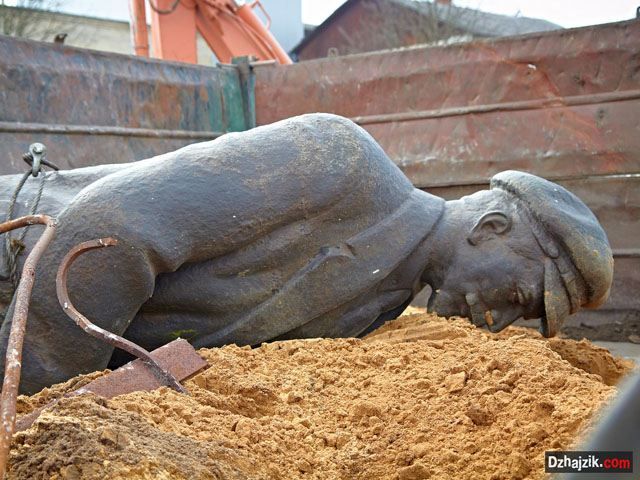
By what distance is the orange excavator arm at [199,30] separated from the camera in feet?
22.2

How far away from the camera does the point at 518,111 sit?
16.5ft

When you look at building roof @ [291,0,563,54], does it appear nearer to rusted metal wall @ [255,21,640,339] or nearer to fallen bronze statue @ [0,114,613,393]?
rusted metal wall @ [255,21,640,339]

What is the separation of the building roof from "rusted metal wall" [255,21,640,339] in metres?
9.39

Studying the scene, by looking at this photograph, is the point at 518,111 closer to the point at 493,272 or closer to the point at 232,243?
the point at 493,272

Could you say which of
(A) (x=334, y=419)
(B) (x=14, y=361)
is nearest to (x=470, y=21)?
(A) (x=334, y=419)

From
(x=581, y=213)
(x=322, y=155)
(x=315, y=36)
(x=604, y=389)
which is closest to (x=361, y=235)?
(x=322, y=155)

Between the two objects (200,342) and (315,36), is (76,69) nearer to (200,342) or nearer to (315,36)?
(200,342)

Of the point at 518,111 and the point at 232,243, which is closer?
the point at 232,243

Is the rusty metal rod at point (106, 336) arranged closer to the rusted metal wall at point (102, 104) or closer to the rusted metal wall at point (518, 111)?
the rusted metal wall at point (102, 104)

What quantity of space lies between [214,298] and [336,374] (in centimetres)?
56

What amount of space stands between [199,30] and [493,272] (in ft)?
16.2

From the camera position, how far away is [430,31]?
56.7 feet

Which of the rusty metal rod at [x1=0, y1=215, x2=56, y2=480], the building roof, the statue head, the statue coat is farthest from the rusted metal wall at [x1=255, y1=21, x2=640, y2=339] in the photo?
the building roof

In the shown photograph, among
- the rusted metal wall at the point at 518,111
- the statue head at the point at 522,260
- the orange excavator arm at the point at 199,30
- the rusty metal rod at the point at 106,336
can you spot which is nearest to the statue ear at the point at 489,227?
the statue head at the point at 522,260
